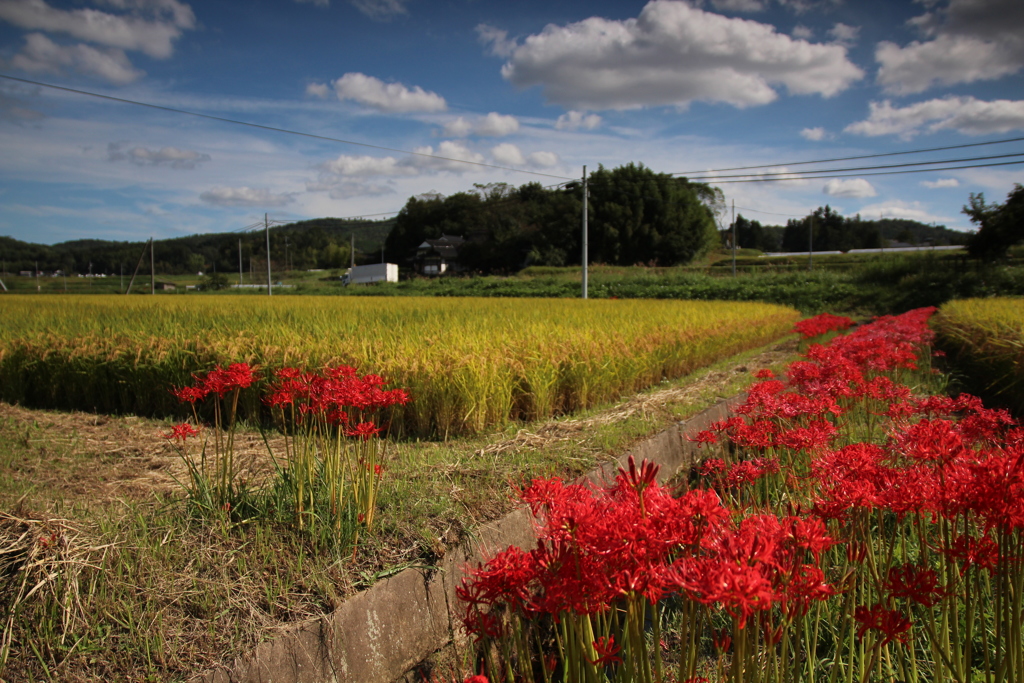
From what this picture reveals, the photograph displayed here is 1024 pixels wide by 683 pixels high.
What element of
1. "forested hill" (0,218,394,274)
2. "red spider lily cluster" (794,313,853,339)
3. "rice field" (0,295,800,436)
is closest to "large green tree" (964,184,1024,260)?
"red spider lily cluster" (794,313,853,339)

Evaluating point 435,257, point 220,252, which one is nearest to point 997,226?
point 435,257

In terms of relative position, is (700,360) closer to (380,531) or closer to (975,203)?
(380,531)

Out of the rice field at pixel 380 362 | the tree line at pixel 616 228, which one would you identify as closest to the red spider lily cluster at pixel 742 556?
the rice field at pixel 380 362

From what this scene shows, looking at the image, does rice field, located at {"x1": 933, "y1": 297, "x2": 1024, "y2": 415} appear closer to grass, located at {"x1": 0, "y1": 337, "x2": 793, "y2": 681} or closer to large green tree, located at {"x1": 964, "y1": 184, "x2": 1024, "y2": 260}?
grass, located at {"x1": 0, "y1": 337, "x2": 793, "y2": 681}

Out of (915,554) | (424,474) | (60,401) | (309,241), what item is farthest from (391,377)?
(309,241)

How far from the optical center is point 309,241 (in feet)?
272

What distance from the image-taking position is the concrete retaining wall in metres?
1.81

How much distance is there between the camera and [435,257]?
62.8 metres

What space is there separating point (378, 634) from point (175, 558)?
0.81 m

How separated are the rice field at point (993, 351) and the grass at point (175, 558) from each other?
479 cm

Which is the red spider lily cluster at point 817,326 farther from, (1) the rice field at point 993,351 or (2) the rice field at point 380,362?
(2) the rice field at point 380,362

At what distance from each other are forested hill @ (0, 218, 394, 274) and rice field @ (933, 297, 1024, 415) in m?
43.5

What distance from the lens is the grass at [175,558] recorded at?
179cm

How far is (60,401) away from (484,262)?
45075 mm
